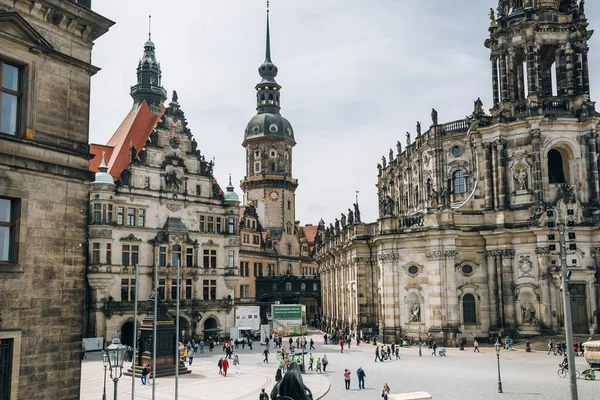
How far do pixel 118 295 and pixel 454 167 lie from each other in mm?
33903

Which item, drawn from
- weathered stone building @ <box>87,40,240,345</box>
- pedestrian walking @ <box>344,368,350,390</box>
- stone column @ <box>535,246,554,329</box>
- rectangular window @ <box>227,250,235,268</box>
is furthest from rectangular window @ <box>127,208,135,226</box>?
stone column @ <box>535,246,554,329</box>

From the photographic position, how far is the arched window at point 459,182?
2235 inches

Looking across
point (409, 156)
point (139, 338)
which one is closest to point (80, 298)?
point (139, 338)

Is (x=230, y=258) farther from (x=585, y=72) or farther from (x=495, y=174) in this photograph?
(x=585, y=72)

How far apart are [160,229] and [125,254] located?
14.5ft

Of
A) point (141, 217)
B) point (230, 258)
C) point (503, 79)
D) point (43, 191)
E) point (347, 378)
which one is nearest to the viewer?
point (43, 191)

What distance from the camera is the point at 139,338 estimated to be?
39188 millimetres

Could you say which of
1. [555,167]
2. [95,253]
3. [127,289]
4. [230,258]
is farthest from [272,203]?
[555,167]

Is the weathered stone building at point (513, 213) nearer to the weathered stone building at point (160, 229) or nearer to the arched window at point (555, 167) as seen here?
the arched window at point (555, 167)

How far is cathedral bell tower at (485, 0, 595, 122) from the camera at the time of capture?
51.0 meters

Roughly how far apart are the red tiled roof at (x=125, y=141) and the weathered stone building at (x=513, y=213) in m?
27.0

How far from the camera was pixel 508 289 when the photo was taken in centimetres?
4912

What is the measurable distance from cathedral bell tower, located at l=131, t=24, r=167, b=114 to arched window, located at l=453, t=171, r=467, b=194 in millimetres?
41536

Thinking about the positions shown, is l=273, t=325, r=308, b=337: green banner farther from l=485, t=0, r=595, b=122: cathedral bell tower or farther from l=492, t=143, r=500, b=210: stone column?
l=485, t=0, r=595, b=122: cathedral bell tower
